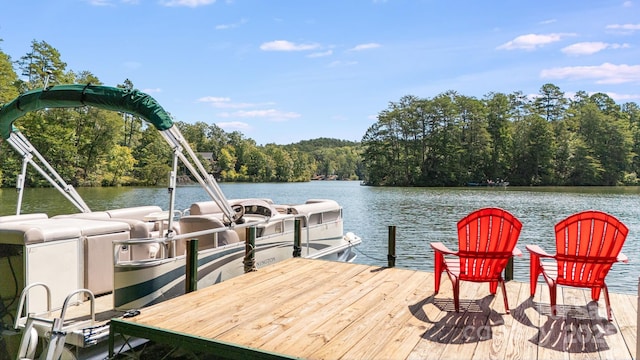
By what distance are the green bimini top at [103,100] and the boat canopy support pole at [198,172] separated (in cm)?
15

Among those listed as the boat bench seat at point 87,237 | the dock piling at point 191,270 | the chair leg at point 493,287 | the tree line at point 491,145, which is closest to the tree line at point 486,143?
the tree line at point 491,145

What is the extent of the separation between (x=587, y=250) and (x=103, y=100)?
553 centimetres

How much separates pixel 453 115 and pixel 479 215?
2839 inches

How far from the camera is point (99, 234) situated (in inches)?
219

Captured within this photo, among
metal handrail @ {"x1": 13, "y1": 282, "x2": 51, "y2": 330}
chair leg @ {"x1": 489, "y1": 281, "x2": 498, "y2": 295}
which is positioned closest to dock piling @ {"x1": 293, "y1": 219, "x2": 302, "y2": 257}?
chair leg @ {"x1": 489, "y1": 281, "x2": 498, "y2": 295}

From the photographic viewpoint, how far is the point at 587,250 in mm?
4461

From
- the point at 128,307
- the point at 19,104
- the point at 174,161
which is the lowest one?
the point at 128,307

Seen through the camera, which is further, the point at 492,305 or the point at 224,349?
the point at 492,305

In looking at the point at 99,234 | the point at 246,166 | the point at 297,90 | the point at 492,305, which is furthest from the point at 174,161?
the point at 246,166

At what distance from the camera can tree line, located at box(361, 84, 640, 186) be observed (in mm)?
69950

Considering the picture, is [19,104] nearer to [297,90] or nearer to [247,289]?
[247,289]

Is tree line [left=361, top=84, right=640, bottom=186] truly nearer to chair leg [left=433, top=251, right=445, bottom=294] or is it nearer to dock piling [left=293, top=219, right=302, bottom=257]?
dock piling [left=293, top=219, right=302, bottom=257]

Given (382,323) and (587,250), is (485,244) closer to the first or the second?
(587,250)

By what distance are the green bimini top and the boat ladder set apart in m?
2.18
